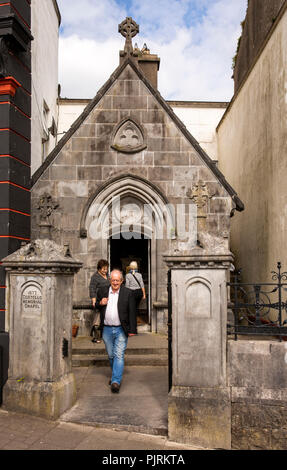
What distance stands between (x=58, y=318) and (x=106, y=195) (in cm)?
451

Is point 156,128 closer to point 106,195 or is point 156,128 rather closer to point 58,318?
point 106,195

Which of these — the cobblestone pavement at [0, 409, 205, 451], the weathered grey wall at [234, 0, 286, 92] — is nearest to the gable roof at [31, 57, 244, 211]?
the weathered grey wall at [234, 0, 286, 92]

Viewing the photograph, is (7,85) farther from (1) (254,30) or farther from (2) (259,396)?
(1) (254,30)

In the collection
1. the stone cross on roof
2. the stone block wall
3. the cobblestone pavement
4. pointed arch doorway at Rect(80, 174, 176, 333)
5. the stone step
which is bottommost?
the cobblestone pavement

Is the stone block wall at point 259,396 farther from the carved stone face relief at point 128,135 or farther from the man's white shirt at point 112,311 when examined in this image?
the carved stone face relief at point 128,135

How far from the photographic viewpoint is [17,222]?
267 inches

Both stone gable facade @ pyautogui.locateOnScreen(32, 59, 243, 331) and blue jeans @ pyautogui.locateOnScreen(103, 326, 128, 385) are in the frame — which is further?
stone gable facade @ pyautogui.locateOnScreen(32, 59, 243, 331)

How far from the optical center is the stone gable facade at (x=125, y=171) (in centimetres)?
895

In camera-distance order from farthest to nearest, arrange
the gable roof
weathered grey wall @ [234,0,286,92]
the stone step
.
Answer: weathered grey wall @ [234,0,286,92], the gable roof, the stone step

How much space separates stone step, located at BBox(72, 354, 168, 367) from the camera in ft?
24.1

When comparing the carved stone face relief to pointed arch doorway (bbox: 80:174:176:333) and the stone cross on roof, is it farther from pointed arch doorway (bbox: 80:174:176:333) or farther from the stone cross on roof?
the stone cross on roof

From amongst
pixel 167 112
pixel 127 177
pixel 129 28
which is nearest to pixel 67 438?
pixel 127 177

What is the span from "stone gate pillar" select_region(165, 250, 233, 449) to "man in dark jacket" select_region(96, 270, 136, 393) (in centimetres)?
127
